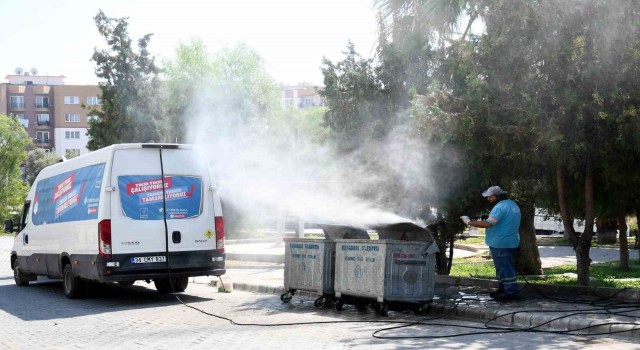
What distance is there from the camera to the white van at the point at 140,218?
12.6m

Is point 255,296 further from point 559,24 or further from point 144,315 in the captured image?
point 559,24

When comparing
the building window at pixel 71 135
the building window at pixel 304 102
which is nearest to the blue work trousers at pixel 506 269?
the building window at pixel 71 135

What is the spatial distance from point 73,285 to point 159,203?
7.77 feet

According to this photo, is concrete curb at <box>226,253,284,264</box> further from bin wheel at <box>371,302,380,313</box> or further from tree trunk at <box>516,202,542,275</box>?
bin wheel at <box>371,302,380,313</box>

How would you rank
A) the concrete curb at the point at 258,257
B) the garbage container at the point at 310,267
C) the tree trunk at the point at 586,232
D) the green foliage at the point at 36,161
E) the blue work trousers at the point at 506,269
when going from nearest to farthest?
the blue work trousers at the point at 506,269 → the garbage container at the point at 310,267 → the tree trunk at the point at 586,232 → the concrete curb at the point at 258,257 → the green foliage at the point at 36,161

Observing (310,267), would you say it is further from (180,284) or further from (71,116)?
(71,116)

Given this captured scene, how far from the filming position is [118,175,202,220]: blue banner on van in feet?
42.0

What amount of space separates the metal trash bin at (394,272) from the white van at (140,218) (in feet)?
10.4

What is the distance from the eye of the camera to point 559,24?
11.5 m

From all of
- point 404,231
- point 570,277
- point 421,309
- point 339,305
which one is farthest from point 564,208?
point 339,305

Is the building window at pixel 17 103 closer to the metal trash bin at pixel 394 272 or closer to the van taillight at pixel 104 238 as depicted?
the van taillight at pixel 104 238

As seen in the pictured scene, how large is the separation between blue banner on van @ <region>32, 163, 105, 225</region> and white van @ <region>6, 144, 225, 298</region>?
19 mm

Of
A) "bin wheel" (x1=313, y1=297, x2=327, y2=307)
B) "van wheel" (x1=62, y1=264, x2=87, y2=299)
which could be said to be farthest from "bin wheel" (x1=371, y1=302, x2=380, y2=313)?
"van wheel" (x1=62, y1=264, x2=87, y2=299)

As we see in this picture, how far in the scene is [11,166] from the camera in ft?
247
